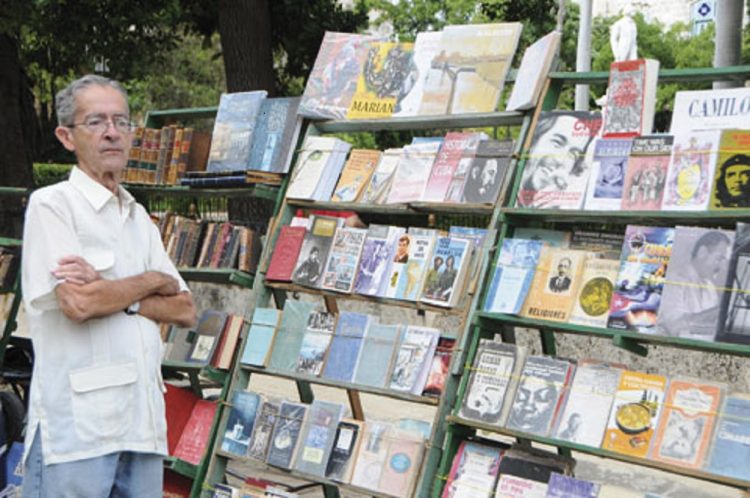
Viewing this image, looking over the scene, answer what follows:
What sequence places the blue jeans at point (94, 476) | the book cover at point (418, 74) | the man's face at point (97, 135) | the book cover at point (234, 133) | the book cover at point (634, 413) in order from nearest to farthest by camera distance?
the blue jeans at point (94, 476) < the man's face at point (97, 135) < the book cover at point (634, 413) < the book cover at point (418, 74) < the book cover at point (234, 133)

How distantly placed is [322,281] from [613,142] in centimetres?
150

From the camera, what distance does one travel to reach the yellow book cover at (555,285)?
4016 mm

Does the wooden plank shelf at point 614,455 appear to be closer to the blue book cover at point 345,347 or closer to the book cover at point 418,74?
the blue book cover at point 345,347

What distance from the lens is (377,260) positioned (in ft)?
15.0

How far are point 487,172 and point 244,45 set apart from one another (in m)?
5.64

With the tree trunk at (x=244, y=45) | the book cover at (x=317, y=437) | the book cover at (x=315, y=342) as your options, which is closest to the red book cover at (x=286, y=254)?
the book cover at (x=315, y=342)

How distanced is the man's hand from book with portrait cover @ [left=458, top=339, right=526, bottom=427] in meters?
1.76

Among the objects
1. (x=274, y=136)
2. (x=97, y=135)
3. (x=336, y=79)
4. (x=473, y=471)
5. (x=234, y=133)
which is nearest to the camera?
(x=97, y=135)

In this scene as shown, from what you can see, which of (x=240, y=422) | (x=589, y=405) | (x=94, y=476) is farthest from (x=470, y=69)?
(x=94, y=476)

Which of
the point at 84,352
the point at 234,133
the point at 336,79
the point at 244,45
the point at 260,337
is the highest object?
the point at 244,45

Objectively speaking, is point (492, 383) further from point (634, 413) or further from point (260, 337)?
point (260, 337)

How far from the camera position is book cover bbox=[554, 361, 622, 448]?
3787 mm

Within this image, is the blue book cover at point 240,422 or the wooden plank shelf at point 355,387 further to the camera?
the blue book cover at point 240,422

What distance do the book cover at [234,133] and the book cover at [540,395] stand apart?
1.92 m
